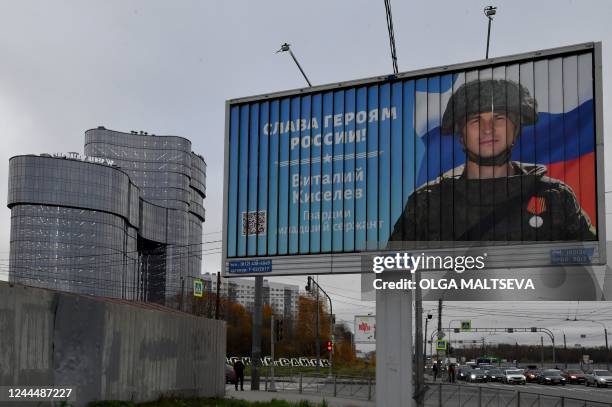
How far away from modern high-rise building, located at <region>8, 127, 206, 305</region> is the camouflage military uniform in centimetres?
11113

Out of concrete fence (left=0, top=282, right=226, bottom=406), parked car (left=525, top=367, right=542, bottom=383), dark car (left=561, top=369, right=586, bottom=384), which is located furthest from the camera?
parked car (left=525, top=367, right=542, bottom=383)

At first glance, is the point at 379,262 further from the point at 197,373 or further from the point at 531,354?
the point at 531,354

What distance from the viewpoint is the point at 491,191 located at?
1748 cm

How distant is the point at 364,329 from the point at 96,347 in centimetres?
5175

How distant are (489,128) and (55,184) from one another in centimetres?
13398

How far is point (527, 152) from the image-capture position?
17.3m

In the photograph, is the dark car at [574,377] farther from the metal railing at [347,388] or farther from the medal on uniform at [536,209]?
the medal on uniform at [536,209]

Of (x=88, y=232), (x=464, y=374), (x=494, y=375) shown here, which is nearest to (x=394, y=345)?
(x=494, y=375)

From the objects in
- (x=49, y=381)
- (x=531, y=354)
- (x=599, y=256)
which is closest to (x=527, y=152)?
(x=599, y=256)

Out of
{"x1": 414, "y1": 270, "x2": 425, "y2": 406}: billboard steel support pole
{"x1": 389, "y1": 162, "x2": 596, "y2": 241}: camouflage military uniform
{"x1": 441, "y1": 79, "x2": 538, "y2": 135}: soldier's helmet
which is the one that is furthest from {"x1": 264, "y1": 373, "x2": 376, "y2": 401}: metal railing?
{"x1": 441, "y1": 79, "x2": 538, "y2": 135}: soldier's helmet

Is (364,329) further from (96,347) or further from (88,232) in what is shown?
(88,232)

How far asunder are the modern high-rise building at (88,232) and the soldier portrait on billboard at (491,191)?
111m

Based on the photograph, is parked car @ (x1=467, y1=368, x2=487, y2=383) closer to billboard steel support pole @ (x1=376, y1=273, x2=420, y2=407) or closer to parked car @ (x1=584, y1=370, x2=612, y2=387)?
parked car @ (x1=584, y1=370, x2=612, y2=387)

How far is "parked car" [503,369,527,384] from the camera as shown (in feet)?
198
